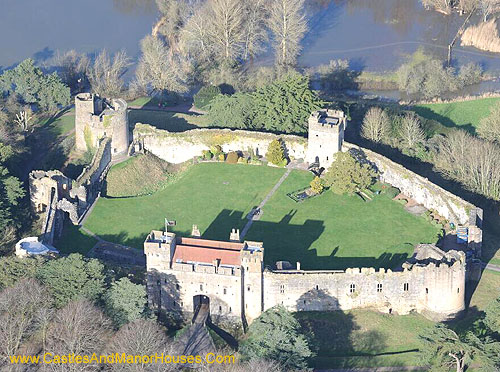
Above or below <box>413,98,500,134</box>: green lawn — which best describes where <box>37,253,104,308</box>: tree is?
below

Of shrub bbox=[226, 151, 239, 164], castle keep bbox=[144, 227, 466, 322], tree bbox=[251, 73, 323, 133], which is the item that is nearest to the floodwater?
tree bbox=[251, 73, 323, 133]

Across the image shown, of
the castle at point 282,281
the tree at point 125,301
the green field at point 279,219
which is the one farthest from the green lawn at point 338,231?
the tree at point 125,301

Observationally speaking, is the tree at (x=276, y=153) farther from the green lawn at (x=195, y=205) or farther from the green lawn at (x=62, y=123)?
the green lawn at (x=62, y=123)

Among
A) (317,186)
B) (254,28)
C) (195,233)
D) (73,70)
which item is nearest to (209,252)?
(195,233)

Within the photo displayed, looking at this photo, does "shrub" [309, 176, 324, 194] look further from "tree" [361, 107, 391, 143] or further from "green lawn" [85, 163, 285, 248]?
"tree" [361, 107, 391, 143]

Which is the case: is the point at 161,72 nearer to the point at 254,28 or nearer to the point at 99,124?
→ the point at 254,28

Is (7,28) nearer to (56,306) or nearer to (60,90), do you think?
(60,90)
